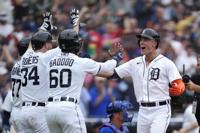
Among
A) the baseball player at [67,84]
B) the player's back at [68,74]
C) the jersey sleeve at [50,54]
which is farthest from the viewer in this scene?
the jersey sleeve at [50,54]

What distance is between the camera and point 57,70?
39.4ft

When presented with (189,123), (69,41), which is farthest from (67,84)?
(189,123)

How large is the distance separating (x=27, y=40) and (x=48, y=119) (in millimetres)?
2052

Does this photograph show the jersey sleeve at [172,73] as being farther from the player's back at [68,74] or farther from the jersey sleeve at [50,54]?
the jersey sleeve at [50,54]

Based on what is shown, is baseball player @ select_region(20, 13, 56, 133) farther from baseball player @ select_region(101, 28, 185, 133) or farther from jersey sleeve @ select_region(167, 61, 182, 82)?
jersey sleeve @ select_region(167, 61, 182, 82)

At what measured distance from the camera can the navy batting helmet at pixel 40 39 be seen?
502 inches

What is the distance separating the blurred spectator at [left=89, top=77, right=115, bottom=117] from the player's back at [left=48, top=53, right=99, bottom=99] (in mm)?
6680

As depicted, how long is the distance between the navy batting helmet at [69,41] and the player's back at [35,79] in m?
0.71

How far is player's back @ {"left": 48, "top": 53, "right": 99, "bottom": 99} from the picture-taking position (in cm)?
1195

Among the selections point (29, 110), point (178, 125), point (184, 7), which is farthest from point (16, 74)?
point (184, 7)

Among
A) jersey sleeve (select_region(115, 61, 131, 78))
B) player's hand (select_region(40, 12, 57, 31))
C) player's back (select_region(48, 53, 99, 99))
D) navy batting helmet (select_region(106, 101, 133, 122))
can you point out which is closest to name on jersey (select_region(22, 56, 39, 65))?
player's back (select_region(48, 53, 99, 99))

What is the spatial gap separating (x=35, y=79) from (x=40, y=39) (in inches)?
24.1

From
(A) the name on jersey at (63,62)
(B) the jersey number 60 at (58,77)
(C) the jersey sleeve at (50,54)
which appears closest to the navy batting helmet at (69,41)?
(A) the name on jersey at (63,62)

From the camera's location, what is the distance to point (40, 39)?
12758mm
